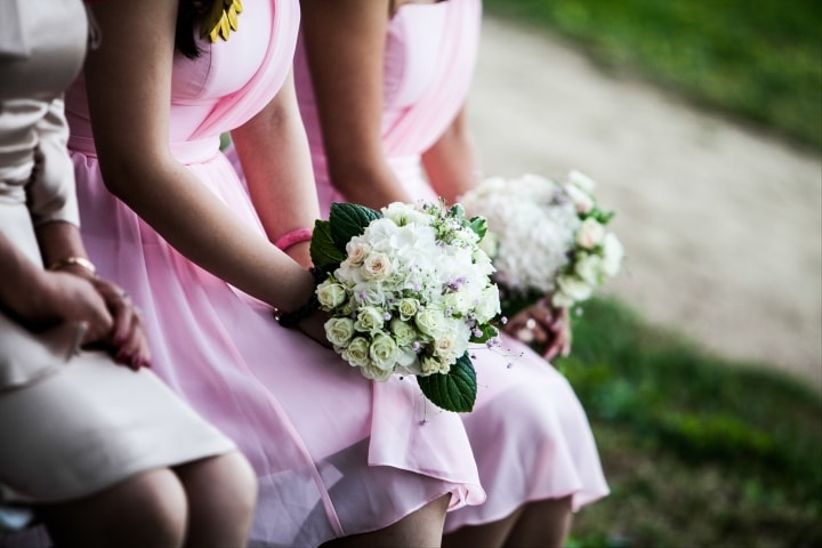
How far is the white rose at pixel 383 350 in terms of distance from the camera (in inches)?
80.2

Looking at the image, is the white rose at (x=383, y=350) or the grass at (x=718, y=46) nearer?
the white rose at (x=383, y=350)

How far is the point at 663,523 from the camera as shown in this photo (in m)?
3.99

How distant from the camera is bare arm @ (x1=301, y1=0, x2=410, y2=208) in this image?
263cm

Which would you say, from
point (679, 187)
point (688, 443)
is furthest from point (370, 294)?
point (679, 187)

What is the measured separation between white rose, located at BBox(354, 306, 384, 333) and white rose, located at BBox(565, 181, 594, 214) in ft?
3.41

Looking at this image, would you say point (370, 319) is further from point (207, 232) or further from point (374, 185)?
point (374, 185)

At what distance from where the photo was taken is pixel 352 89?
2.68 metres

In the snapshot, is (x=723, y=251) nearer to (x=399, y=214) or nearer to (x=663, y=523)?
(x=663, y=523)

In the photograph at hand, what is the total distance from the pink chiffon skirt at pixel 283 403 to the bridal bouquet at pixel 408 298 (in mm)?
78

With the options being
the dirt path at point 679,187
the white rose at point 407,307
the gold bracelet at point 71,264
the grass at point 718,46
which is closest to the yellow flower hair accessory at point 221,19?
the gold bracelet at point 71,264

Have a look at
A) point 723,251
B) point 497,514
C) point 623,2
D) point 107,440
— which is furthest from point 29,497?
point 623,2

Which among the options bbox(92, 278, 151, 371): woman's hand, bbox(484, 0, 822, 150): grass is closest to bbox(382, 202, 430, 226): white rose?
bbox(92, 278, 151, 371): woman's hand

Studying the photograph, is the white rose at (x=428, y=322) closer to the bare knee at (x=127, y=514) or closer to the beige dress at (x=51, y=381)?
the beige dress at (x=51, y=381)

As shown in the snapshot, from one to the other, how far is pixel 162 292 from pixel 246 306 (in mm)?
163
